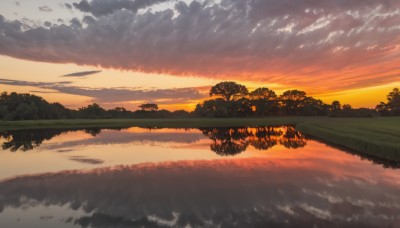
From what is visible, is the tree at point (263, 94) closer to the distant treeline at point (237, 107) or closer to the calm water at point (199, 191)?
the distant treeline at point (237, 107)

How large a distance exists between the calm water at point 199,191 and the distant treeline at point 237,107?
10676 cm

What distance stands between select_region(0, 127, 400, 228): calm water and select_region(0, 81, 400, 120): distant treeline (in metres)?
107

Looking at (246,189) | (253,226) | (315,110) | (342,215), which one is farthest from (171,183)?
(315,110)

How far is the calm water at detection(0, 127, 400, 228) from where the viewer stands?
1334cm

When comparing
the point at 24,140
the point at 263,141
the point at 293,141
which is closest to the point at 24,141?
the point at 24,140

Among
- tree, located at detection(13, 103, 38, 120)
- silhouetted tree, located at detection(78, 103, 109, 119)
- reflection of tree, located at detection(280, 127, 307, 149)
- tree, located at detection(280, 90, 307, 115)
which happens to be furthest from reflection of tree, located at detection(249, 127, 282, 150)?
silhouetted tree, located at detection(78, 103, 109, 119)

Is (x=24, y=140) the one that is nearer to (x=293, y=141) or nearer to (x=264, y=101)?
(x=293, y=141)

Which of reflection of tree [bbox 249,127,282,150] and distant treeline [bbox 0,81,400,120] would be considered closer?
reflection of tree [bbox 249,127,282,150]

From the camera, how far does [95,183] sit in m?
20.0

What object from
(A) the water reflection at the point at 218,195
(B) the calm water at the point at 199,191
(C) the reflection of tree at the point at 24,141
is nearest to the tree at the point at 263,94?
(C) the reflection of tree at the point at 24,141

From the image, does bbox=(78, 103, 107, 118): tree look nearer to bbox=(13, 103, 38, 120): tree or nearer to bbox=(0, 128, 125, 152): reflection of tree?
bbox=(13, 103, 38, 120): tree

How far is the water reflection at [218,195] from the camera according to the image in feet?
43.4

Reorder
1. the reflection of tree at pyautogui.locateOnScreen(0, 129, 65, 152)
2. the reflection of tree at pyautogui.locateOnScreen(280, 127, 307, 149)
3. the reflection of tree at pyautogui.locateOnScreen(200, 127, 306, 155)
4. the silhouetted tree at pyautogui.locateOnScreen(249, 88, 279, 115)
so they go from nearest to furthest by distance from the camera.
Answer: the reflection of tree at pyautogui.locateOnScreen(200, 127, 306, 155) < the reflection of tree at pyautogui.locateOnScreen(0, 129, 65, 152) < the reflection of tree at pyautogui.locateOnScreen(280, 127, 307, 149) < the silhouetted tree at pyautogui.locateOnScreen(249, 88, 279, 115)

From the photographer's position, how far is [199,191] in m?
17.9
